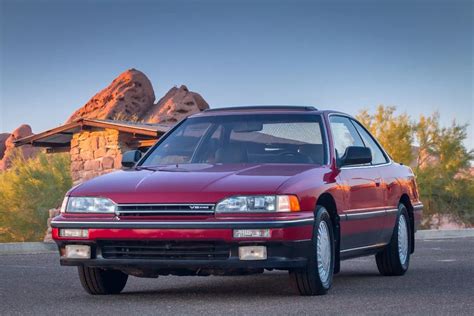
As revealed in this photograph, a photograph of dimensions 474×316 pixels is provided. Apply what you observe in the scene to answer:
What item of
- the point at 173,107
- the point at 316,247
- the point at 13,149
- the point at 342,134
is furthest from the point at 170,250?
the point at 13,149

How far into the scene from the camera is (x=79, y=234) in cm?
895

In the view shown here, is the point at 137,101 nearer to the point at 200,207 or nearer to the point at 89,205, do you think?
the point at 89,205

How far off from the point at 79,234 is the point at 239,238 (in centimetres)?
137

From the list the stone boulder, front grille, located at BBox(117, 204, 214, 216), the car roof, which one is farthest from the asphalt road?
the stone boulder

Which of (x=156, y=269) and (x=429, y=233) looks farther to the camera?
(x=429, y=233)

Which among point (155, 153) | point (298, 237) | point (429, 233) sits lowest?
point (429, 233)

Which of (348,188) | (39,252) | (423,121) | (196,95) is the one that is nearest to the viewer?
(348,188)

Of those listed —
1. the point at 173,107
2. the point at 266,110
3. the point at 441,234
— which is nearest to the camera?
the point at 266,110

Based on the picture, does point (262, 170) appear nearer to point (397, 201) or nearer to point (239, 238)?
point (239, 238)

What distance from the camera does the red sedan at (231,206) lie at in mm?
8578

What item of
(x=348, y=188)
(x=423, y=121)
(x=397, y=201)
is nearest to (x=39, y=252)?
(x=397, y=201)

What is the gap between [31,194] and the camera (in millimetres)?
48594

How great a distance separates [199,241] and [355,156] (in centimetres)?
211

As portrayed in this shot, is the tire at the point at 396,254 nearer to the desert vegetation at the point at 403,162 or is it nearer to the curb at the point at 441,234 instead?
the curb at the point at 441,234
